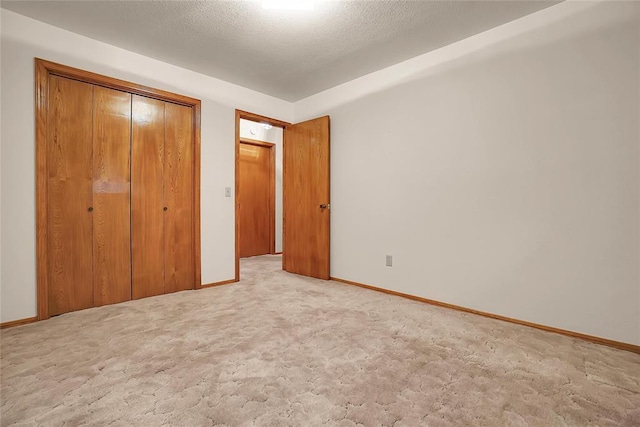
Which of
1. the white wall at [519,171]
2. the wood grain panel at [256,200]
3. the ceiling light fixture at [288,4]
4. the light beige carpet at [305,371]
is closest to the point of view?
the light beige carpet at [305,371]

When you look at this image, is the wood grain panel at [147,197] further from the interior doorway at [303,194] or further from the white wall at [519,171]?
the white wall at [519,171]

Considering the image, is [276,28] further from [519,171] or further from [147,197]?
[519,171]

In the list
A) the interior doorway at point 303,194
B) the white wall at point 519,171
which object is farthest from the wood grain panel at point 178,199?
the white wall at point 519,171

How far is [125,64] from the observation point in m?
2.94

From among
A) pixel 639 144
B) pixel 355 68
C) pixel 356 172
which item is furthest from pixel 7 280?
pixel 639 144

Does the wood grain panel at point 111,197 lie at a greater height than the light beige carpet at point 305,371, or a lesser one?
greater

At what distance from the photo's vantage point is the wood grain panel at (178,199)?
327 cm

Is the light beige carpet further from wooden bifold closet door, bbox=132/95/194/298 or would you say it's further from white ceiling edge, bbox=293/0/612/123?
white ceiling edge, bbox=293/0/612/123

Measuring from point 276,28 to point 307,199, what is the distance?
6.92ft

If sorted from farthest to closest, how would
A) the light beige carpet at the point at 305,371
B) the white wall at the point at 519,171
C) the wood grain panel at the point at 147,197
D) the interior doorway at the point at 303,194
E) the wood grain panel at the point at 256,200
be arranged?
the wood grain panel at the point at 256,200 < the interior doorway at the point at 303,194 < the wood grain panel at the point at 147,197 < the white wall at the point at 519,171 < the light beige carpet at the point at 305,371

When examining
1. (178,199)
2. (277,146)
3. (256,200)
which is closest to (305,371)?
(178,199)

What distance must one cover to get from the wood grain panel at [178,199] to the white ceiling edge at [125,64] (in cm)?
33

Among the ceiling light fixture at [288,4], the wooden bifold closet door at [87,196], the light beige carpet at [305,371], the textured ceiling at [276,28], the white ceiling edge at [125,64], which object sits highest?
the textured ceiling at [276,28]

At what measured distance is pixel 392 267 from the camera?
10.8 ft
